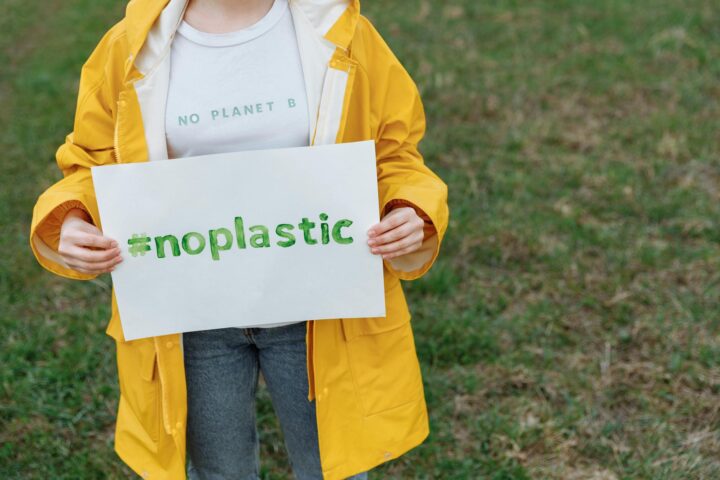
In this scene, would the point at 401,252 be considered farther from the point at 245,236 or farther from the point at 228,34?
the point at 228,34

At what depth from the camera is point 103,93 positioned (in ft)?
6.18

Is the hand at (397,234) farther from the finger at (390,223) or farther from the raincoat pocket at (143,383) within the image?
the raincoat pocket at (143,383)

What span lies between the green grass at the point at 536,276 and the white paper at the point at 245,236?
1.16 m

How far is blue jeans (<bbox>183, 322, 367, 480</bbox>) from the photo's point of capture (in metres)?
2.04

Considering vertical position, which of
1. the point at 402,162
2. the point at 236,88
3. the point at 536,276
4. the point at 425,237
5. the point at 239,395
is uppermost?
the point at 236,88

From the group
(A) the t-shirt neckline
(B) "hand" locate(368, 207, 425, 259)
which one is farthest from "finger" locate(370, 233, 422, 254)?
(A) the t-shirt neckline

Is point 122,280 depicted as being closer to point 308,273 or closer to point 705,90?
point 308,273

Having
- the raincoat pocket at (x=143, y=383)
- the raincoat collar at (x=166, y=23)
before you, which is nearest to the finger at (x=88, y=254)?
the raincoat pocket at (x=143, y=383)

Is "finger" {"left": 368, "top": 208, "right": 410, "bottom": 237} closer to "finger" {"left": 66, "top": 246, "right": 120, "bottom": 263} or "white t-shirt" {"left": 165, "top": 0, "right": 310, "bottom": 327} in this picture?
"white t-shirt" {"left": 165, "top": 0, "right": 310, "bottom": 327}

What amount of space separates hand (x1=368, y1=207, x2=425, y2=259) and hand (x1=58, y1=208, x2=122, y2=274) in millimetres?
559

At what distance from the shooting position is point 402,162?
1.98 metres

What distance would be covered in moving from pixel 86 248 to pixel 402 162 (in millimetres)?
733

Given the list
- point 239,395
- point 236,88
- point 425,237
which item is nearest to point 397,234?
point 425,237

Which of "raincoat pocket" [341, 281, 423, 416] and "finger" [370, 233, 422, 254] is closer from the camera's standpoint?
"finger" [370, 233, 422, 254]
